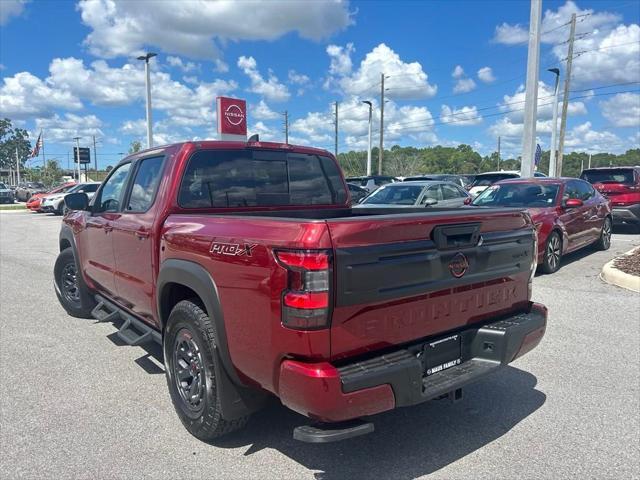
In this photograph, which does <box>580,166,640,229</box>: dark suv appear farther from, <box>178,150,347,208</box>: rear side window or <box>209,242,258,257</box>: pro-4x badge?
<box>209,242,258,257</box>: pro-4x badge

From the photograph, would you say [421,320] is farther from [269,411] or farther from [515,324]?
[269,411]

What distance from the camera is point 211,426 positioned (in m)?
3.12

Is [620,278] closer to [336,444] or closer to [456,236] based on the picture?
[456,236]

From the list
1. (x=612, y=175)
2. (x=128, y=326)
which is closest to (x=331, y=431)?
(x=128, y=326)

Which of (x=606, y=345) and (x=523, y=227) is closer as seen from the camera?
(x=523, y=227)

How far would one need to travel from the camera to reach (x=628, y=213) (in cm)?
1290

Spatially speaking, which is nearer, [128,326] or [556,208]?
[128,326]

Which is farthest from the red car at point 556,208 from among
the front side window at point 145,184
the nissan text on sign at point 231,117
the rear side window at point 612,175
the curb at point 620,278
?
the nissan text on sign at point 231,117

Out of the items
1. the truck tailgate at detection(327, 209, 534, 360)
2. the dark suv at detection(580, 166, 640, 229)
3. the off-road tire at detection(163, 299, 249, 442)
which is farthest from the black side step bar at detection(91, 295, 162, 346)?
the dark suv at detection(580, 166, 640, 229)

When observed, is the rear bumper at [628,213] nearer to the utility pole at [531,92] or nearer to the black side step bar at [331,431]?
the utility pole at [531,92]

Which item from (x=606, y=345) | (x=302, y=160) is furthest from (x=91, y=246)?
(x=606, y=345)

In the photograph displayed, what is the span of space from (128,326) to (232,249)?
88.4 inches

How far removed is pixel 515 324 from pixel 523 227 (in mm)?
688

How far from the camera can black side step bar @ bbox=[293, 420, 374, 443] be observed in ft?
8.01
